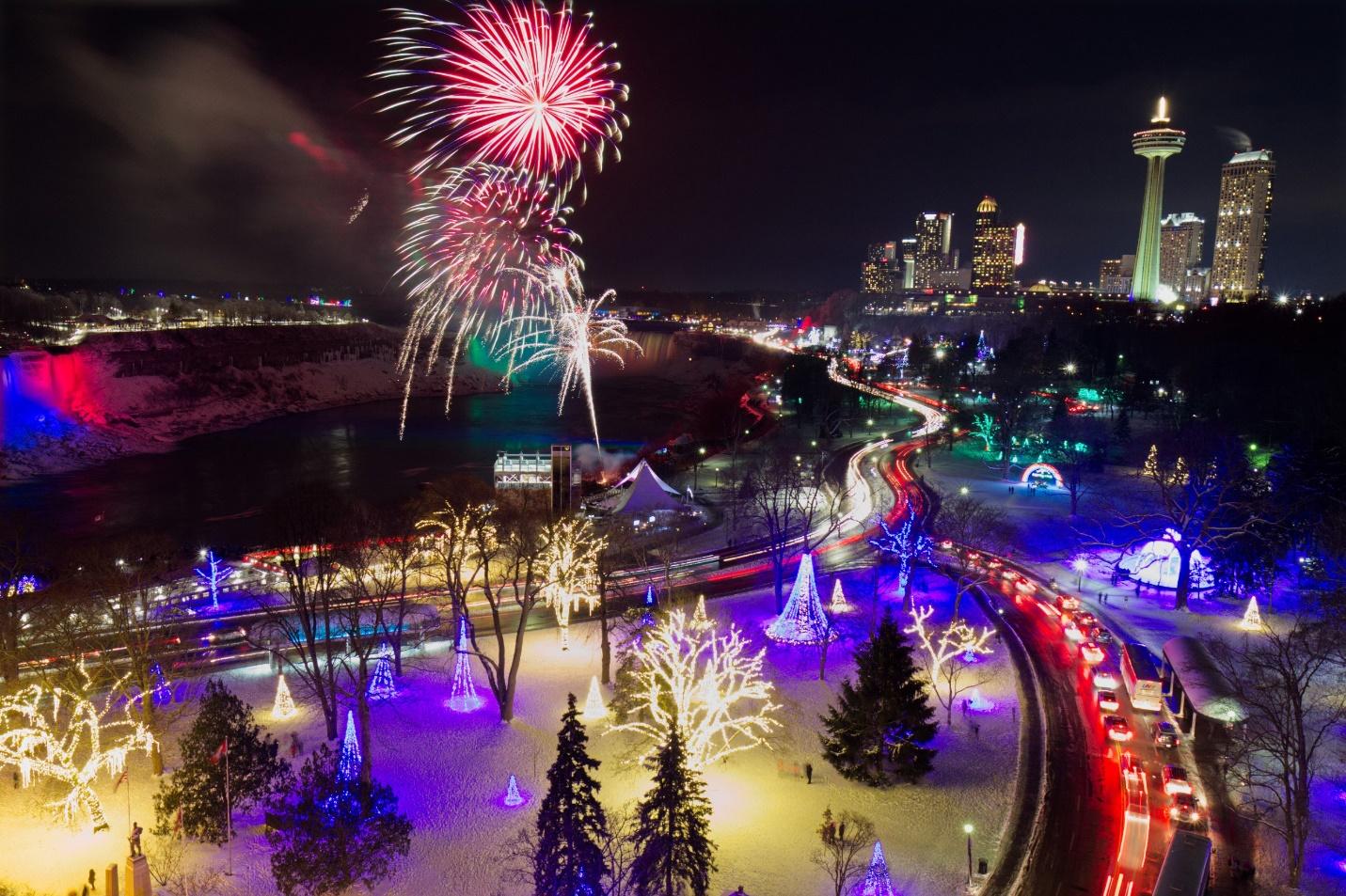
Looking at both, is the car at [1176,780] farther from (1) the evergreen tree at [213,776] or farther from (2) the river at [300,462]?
(2) the river at [300,462]

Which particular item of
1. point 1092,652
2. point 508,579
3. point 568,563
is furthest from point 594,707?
point 1092,652

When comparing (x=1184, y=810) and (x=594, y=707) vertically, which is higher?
(x=1184, y=810)

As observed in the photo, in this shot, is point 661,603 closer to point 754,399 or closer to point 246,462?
point 246,462

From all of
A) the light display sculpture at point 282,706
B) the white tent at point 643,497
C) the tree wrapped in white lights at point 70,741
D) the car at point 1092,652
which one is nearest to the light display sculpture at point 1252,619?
the car at point 1092,652

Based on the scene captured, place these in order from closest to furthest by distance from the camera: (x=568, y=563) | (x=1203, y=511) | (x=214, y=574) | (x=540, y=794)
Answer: (x=540, y=794)
(x=568, y=563)
(x=214, y=574)
(x=1203, y=511)

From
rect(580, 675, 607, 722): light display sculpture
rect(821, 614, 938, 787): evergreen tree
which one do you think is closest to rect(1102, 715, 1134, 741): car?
rect(821, 614, 938, 787): evergreen tree

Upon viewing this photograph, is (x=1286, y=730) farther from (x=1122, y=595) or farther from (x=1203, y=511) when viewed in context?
(x=1203, y=511)
